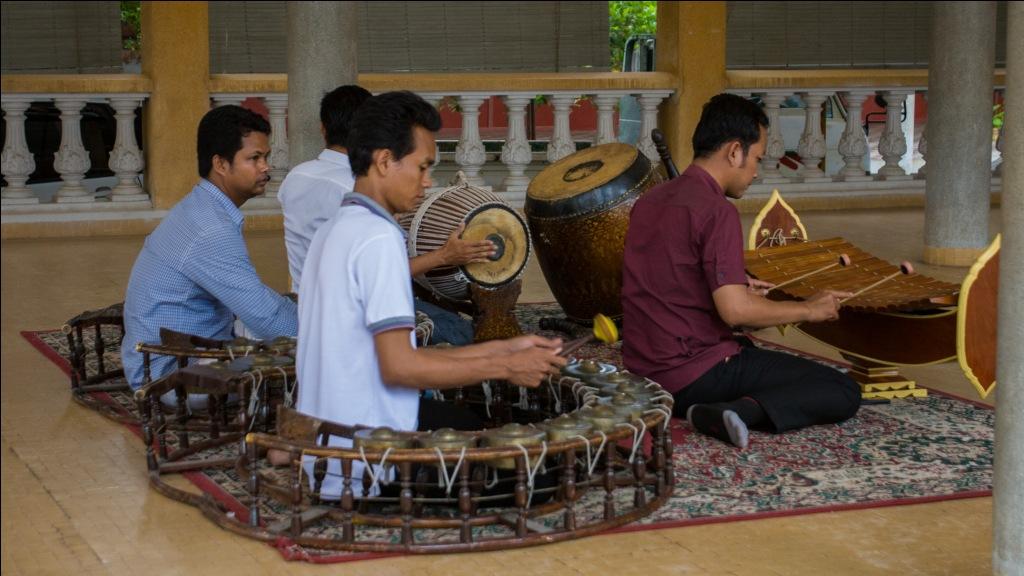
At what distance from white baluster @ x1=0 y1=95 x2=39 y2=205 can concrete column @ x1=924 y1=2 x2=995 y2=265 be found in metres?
5.47

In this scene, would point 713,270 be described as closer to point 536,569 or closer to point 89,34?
point 536,569

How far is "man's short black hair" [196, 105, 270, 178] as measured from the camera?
4.75 m

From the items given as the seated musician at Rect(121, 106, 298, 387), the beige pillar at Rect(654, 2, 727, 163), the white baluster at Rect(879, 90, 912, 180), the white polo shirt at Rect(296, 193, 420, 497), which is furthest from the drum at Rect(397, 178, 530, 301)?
the white baluster at Rect(879, 90, 912, 180)

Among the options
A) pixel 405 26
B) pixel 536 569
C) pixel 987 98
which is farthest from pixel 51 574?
pixel 405 26

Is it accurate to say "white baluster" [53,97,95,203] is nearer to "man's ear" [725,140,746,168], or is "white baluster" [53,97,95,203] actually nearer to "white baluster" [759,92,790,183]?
"white baluster" [759,92,790,183]

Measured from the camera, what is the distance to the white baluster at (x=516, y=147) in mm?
10117

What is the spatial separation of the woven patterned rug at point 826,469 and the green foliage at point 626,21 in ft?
40.1

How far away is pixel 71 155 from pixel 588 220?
4.51 metres

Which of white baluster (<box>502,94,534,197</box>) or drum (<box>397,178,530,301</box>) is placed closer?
drum (<box>397,178,530,301</box>)

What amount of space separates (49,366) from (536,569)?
3039mm

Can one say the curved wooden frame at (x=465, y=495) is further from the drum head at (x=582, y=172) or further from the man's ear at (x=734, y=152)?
the drum head at (x=582, y=172)

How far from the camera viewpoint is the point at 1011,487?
3.12 metres

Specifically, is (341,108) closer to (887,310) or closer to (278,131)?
(887,310)

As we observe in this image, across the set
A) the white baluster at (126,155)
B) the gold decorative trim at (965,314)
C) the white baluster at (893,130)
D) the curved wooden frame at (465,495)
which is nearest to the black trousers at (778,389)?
the gold decorative trim at (965,314)
